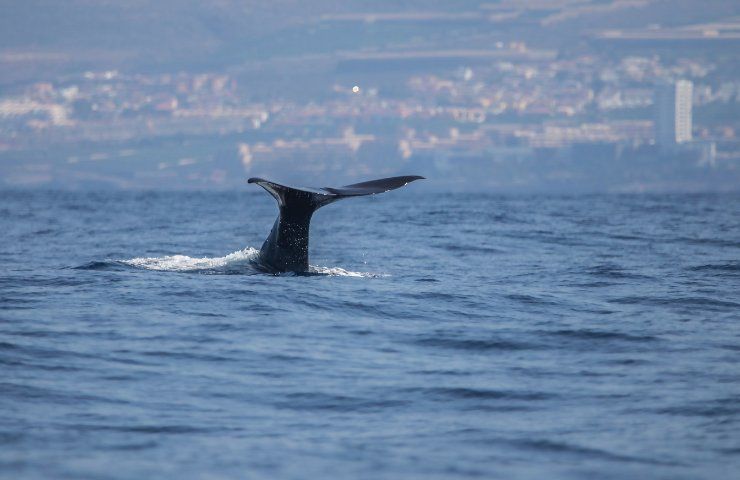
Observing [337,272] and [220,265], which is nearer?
[220,265]

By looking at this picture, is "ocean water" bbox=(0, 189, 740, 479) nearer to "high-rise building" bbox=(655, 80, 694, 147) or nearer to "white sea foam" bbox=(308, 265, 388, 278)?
"white sea foam" bbox=(308, 265, 388, 278)

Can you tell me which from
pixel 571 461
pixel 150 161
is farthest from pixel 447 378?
pixel 150 161

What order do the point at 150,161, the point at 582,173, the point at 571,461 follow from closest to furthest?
1. the point at 571,461
2. the point at 582,173
3. the point at 150,161

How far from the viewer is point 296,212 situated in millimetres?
12773

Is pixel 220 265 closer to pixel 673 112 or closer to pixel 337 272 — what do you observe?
pixel 337 272

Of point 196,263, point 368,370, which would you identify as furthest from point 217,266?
point 368,370

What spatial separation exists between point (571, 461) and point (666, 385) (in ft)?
6.63

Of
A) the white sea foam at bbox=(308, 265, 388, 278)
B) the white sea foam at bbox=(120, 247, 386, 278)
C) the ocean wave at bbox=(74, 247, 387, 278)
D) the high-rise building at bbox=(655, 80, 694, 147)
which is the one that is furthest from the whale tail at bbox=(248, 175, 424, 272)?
the high-rise building at bbox=(655, 80, 694, 147)

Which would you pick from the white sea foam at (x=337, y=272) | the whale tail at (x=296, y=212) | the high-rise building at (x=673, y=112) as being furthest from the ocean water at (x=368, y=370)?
the high-rise building at (x=673, y=112)

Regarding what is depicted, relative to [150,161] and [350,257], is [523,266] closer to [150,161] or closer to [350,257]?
[350,257]

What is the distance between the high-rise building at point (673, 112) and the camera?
580 feet

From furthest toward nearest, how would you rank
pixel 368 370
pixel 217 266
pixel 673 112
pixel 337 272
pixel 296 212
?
pixel 673 112 < pixel 337 272 < pixel 217 266 < pixel 296 212 < pixel 368 370

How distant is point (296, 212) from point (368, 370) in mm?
4054

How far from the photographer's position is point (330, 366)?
9055 mm
